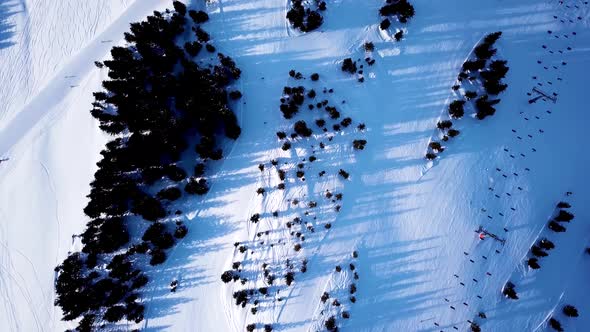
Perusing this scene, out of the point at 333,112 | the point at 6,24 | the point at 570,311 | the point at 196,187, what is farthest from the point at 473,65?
the point at 6,24

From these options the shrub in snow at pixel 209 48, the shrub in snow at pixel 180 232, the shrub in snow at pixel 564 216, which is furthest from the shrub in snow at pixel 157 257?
the shrub in snow at pixel 564 216

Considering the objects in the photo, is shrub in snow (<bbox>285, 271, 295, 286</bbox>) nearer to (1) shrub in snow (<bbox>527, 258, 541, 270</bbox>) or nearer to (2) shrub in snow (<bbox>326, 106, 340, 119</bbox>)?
(2) shrub in snow (<bbox>326, 106, 340, 119</bbox>)

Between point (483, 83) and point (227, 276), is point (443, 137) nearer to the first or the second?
point (483, 83)

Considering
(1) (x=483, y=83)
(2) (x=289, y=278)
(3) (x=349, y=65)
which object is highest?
(3) (x=349, y=65)

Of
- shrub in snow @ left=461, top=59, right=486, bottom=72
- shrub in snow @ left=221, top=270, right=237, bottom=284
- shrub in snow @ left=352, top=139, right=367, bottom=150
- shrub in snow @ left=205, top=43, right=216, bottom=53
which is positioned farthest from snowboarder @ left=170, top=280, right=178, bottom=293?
shrub in snow @ left=461, top=59, right=486, bottom=72

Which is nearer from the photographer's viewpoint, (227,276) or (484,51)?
(227,276)

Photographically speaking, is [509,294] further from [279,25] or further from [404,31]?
[279,25]

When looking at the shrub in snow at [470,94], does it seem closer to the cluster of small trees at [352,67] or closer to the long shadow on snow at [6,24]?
the cluster of small trees at [352,67]
